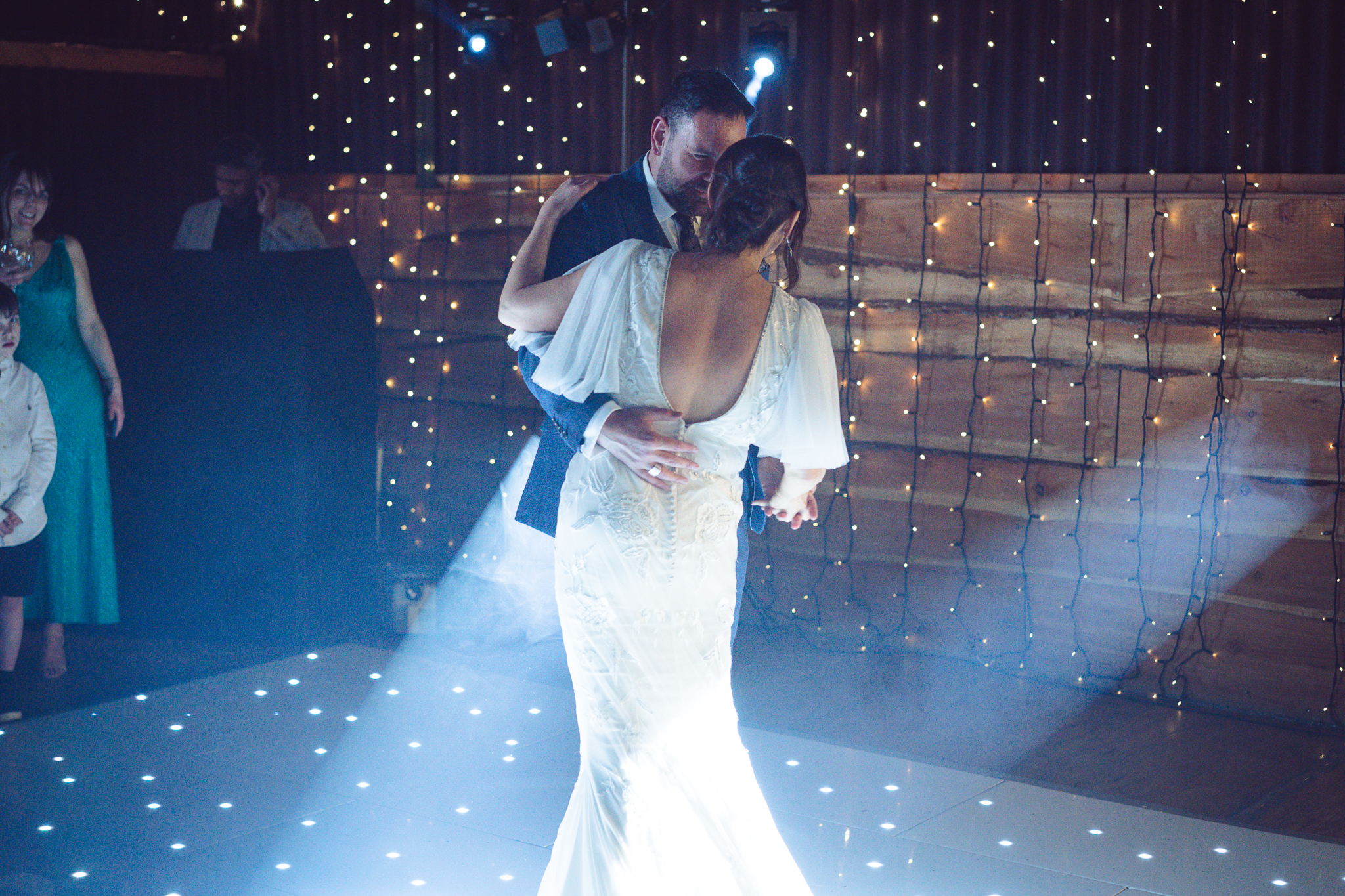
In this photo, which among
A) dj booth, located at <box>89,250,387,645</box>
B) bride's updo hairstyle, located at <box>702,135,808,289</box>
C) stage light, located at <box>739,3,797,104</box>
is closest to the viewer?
bride's updo hairstyle, located at <box>702,135,808,289</box>

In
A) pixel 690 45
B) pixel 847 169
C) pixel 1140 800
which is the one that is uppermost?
pixel 690 45

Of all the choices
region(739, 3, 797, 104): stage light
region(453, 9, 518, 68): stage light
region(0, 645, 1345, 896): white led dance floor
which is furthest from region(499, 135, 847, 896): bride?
region(453, 9, 518, 68): stage light

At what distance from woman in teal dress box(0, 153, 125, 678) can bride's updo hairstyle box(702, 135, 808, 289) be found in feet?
9.31

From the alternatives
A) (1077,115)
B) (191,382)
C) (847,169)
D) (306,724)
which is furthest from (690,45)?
(306,724)

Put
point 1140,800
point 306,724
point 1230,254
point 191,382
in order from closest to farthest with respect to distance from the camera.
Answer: point 1140,800, point 306,724, point 1230,254, point 191,382

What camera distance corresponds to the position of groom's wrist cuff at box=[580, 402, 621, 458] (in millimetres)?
2186

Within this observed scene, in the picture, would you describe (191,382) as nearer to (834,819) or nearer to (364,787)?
(364,787)

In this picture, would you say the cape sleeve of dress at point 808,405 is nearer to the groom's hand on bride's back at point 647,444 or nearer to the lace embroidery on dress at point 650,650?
the lace embroidery on dress at point 650,650

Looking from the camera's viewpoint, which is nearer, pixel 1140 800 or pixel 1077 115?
pixel 1140 800

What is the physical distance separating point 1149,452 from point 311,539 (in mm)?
2939

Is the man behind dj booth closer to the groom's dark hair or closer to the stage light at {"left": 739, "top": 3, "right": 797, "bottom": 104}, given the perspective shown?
the stage light at {"left": 739, "top": 3, "right": 797, "bottom": 104}

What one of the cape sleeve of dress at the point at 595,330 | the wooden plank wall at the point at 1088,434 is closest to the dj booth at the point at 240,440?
the wooden plank wall at the point at 1088,434

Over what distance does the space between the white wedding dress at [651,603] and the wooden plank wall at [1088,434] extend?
247 cm

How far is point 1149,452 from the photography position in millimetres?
4371
